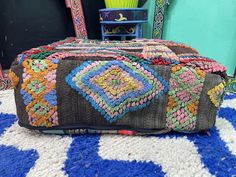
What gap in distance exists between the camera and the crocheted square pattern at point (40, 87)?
65 cm

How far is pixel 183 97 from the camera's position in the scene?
2.18 feet

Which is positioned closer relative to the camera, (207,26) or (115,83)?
(115,83)

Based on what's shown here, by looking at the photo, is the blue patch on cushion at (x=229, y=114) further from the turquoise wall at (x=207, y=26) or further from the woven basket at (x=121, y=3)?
the woven basket at (x=121, y=3)

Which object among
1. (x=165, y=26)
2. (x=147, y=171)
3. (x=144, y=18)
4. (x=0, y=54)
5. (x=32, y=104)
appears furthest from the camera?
(x=165, y=26)

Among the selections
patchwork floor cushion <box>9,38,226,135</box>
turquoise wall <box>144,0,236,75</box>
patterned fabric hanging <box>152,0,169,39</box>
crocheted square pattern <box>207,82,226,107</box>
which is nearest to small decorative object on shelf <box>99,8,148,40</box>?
patterned fabric hanging <box>152,0,169,39</box>

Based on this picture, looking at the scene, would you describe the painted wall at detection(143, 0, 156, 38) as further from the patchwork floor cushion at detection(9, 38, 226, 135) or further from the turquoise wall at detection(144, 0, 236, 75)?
the patchwork floor cushion at detection(9, 38, 226, 135)

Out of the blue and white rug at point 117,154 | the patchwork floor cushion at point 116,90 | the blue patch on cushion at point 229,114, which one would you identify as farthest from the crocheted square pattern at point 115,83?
the blue patch on cushion at point 229,114

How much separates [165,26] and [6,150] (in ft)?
4.50

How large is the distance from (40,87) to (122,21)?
0.96m

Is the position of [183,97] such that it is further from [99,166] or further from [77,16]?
[77,16]

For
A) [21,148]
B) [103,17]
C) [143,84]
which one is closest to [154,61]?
[143,84]

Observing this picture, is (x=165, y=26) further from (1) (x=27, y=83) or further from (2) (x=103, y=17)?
(1) (x=27, y=83)

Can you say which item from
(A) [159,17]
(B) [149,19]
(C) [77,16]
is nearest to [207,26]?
(A) [159,17]

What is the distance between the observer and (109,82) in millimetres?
659
